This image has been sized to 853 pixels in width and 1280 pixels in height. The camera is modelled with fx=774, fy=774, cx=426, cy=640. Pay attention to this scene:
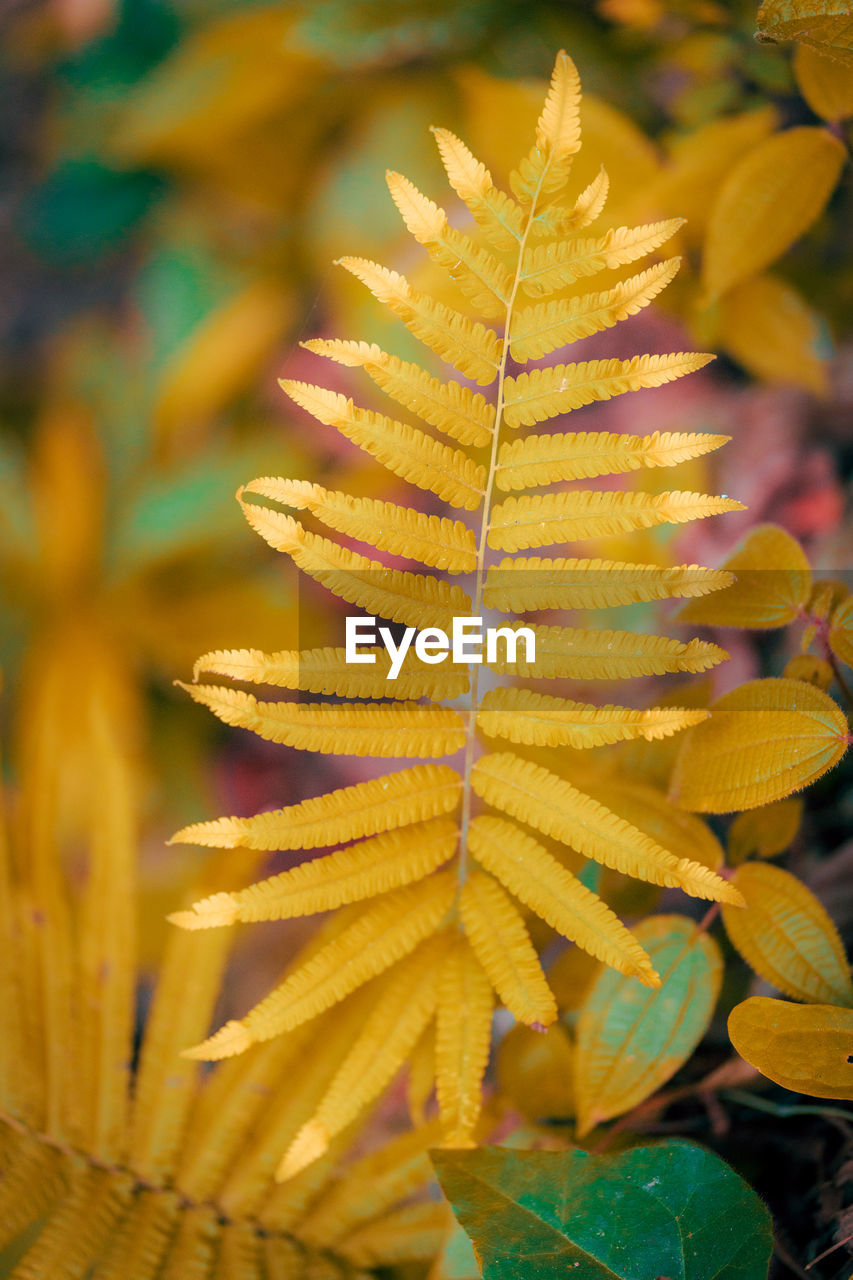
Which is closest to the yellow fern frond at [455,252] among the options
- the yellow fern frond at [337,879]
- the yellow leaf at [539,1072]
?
the yellow fern frond at [337,879]

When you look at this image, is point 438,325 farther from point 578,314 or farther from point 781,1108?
point 781,1108

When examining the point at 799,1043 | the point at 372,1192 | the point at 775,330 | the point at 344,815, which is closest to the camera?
the point at 799,1043

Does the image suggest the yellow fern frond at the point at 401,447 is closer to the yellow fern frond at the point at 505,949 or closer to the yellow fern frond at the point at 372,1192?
the yellow fern frond at the point at 505,949

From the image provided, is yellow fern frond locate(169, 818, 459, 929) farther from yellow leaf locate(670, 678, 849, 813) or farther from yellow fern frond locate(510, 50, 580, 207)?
yellow fern frond locate(510, 50, 580, 207)

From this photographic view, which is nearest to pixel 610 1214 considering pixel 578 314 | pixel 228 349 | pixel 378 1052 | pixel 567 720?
pixel 378 1052

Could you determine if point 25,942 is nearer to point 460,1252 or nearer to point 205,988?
point 205,988

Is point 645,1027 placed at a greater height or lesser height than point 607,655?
lesser
